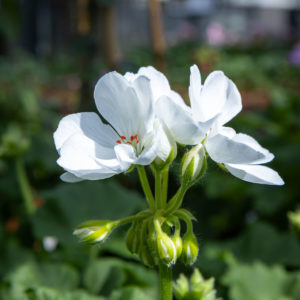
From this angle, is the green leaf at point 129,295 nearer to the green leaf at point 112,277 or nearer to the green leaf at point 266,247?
the green leaf at point 112,277

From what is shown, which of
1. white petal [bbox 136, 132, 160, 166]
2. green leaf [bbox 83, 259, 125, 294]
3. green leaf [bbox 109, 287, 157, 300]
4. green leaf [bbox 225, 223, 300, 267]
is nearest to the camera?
white petal [bbox 136, 132, 160, 166]

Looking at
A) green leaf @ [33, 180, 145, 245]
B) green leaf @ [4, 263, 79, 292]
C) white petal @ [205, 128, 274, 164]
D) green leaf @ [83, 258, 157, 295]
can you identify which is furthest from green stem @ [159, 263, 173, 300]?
green leaf @ [33, 180, 145, 245]

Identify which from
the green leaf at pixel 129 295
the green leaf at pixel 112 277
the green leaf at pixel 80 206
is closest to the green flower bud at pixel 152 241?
the green leaf at pixel 129 295

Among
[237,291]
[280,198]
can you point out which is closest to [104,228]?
[237,291]

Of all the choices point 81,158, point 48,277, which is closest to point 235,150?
point 81,158

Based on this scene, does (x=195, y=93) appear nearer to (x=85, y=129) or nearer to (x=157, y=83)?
(x=157, y=83)

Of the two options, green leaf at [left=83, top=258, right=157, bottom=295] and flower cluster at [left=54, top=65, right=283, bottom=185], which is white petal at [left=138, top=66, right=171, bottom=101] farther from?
green leaf at [left=83, top=258, right=157, bottom=295]

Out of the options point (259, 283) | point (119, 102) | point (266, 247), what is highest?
point (119, 102)
